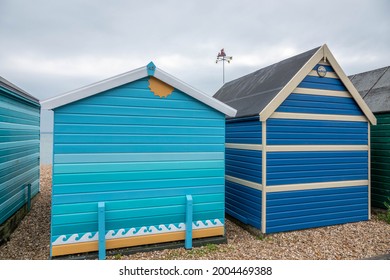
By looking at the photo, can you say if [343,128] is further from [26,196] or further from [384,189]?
[26,196]

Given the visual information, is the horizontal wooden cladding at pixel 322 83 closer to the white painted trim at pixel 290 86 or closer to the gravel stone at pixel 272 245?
the white painted trim at pixel 290 86

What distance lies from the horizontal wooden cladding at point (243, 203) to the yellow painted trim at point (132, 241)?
1124mm

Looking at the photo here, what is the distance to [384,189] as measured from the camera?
805 cm

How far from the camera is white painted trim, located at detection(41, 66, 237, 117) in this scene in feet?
15.0

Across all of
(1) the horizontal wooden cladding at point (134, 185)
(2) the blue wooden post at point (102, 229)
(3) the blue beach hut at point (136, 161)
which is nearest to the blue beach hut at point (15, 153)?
(3) the blue beach hut at point (136, 161)

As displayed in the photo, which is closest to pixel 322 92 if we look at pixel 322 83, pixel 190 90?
pixel 322 83

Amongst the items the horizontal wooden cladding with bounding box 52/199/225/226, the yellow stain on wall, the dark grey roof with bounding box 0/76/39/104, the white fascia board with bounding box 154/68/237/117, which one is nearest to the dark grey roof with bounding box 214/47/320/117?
the white fascia board with bounding box 154/68/237/117

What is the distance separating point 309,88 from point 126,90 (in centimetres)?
441

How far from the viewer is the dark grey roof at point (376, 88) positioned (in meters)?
8.21

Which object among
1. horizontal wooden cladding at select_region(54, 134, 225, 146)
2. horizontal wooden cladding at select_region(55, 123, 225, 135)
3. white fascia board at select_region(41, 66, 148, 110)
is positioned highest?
white fascia board at select_region(41, 66, 148, 110)

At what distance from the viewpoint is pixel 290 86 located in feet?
20.6

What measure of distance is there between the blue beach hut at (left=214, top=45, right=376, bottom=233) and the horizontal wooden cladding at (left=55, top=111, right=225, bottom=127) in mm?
1482

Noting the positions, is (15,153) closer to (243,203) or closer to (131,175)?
(131,175)

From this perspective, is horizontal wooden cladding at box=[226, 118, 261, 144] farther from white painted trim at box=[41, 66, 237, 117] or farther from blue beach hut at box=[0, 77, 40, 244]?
blue beach hut at box=[0, 77, 40, 244]
